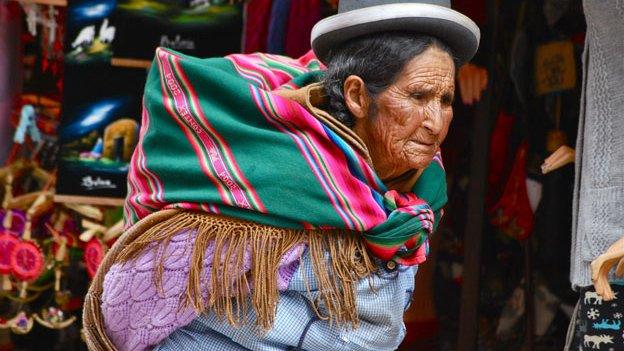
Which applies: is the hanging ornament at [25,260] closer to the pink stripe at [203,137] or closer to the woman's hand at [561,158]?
the woman's hand at [561,158]

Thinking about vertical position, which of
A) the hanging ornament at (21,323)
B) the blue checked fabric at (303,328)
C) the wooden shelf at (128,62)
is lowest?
the hanging ornament at (21,323)

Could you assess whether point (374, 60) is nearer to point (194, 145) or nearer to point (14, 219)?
point (194, 145)

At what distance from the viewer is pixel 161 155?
2.31 meters

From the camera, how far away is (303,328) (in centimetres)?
228

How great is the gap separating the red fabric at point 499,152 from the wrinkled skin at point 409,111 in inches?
92.3

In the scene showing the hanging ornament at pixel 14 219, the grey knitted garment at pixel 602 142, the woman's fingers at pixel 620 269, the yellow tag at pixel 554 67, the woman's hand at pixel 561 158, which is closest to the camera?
the woman's fingers at pixel 620 269

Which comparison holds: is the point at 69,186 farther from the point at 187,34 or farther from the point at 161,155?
the point at 161,155

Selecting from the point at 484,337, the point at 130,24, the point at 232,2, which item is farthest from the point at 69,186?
the point at 484,337

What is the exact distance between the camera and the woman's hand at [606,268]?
9.68ft

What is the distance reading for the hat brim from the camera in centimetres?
224

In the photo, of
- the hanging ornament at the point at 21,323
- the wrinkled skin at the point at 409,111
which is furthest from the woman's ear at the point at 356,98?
the hanging ornament at the point at 21,323

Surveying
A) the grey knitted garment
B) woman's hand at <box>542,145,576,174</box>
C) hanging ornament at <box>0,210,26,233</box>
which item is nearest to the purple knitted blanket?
the grey knitted garment

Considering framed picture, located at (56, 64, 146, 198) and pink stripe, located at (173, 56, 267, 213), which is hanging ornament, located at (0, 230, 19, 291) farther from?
pink stripe, located at (173, 56, 267, 213)

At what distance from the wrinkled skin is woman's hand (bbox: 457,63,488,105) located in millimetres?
2136
